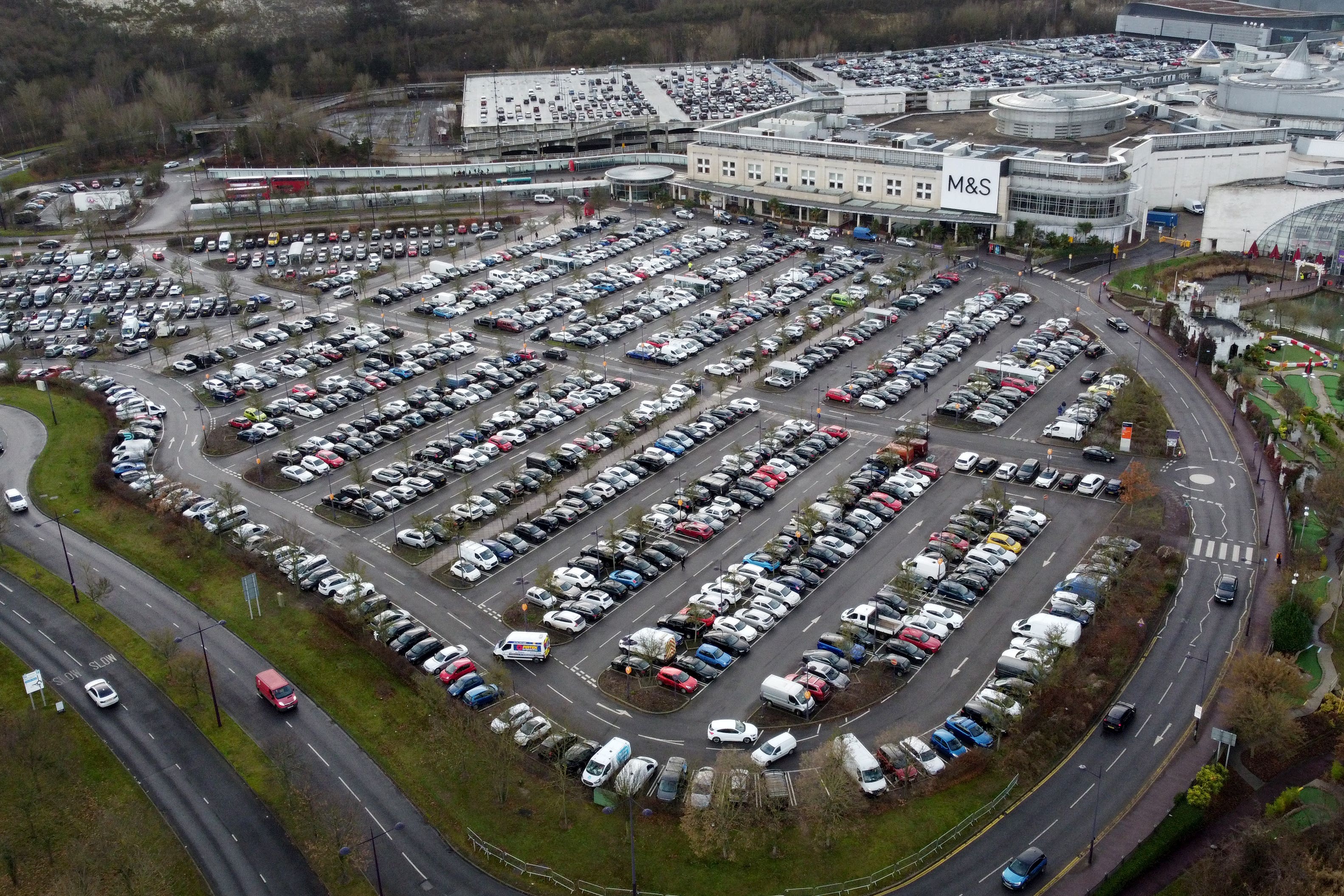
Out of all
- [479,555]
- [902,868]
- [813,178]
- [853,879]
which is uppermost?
[813,178]

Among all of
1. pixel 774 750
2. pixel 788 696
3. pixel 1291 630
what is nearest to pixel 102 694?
pixel 774 750

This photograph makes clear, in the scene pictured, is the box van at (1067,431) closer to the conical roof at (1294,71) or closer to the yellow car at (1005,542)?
the yellow car at (1005,542)

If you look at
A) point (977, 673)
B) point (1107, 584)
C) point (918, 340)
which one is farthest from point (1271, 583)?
point (918, 340)

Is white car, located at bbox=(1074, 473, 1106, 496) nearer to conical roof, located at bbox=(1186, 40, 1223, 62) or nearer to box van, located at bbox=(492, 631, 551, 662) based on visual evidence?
box van, located at bbox=(492, 631, 551, 662)

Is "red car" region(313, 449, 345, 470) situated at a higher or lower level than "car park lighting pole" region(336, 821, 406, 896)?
higher

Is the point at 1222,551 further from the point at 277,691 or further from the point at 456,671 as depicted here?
the point at 277,691

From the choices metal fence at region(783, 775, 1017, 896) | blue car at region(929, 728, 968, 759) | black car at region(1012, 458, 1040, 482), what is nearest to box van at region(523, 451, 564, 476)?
black car at region(1012, 458, 1040, 482)

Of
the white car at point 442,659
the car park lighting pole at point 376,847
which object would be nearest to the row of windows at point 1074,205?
the white car at point 442,659

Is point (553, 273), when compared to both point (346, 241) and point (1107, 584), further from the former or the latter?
point (1107, 584)
